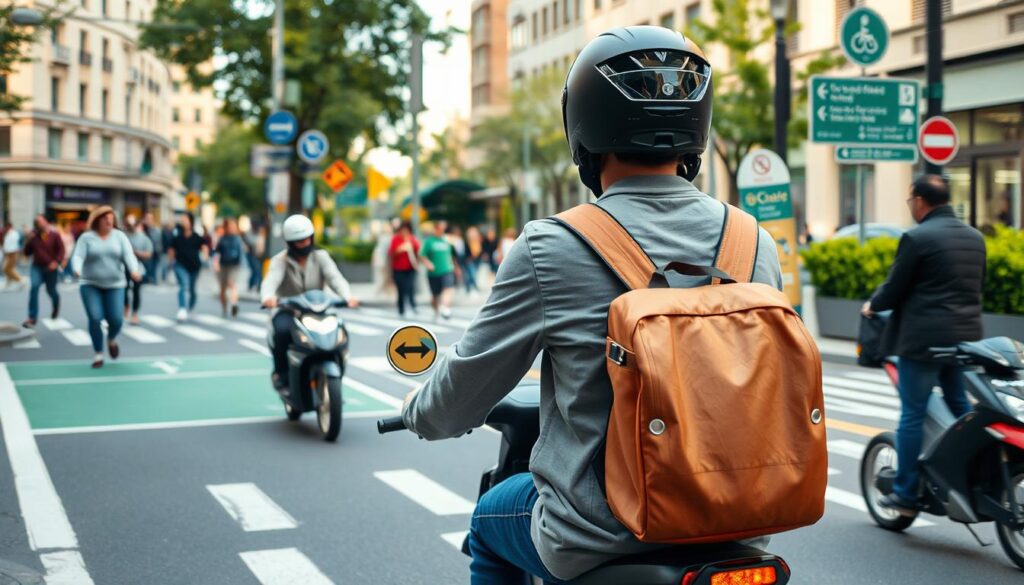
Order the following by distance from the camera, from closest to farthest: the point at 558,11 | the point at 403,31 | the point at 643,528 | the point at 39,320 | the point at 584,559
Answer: the point at 643,528
the point at 584,559
the point at 39,320
the point at 403,31
the point at 558,11

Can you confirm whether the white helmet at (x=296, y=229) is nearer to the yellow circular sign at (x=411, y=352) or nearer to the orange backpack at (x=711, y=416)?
the yellow circular sign at (x=411, y=352)

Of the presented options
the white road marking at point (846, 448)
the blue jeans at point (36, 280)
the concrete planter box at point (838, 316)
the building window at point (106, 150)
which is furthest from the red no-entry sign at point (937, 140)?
the building window at point (106, 150)

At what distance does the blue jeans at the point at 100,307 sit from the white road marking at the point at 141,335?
141 inches

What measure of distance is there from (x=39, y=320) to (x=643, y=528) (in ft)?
69.3

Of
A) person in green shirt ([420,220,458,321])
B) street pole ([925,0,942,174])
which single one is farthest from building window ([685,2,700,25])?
street pole ([925,0,942,174])

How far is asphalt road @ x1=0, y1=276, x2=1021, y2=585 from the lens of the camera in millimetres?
5527

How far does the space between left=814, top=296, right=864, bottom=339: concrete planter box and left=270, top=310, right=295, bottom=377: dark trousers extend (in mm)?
8769

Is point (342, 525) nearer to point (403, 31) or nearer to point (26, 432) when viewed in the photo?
point (26, 432)

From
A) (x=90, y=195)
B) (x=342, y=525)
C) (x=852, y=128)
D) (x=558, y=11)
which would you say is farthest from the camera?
(x=90, y=195)

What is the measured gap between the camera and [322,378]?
9.30m

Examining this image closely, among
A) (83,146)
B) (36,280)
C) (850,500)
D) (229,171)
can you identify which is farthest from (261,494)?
(229,171)

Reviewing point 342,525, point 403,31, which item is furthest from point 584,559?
point 403,31

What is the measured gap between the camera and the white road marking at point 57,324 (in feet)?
64.9

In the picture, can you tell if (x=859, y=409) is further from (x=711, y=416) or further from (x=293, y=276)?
(x=711, y=416)
